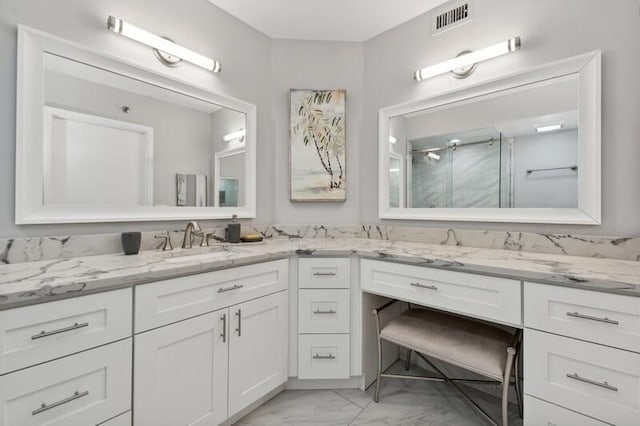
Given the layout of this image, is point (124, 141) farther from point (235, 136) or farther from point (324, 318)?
point (324, 318)

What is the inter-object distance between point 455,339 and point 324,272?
0.74 meters

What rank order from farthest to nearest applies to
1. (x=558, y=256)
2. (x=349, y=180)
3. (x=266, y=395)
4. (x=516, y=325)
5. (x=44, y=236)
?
(x=349, y=180)
(x=266, y=395)
(x=558, y=256)
(x=44, y=236)
(x=516, y=325)

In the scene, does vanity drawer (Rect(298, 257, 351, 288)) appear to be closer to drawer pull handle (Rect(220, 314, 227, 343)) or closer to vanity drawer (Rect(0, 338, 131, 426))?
drawer pull handle (Rect(220, 314, 227, 343))

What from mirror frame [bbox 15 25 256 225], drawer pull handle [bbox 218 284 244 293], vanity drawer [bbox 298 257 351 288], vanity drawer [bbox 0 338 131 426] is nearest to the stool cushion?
vanity drawer [bbox 298 257 351 288]

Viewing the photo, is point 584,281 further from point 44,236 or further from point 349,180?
point 44,236

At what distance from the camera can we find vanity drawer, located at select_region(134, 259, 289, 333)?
107 centimetres

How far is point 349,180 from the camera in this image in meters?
2.30

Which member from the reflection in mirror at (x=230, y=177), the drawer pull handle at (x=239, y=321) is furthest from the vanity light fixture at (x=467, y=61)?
the drawer pull handle at (x=239, y=321)

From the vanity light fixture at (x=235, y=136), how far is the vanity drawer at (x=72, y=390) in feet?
4.50

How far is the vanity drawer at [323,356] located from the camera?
169 cm

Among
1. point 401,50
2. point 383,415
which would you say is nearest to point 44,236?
point 383,415

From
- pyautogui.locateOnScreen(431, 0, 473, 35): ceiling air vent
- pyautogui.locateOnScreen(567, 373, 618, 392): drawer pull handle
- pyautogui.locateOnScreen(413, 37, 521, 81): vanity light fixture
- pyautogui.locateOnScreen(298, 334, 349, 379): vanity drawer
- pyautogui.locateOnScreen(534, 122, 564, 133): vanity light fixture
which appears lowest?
pyautogui.locateOnScreen(298, 334, 349, 379): vanity drawer

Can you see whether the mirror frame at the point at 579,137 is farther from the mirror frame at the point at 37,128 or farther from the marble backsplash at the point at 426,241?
the mirror frame at the point at 37,128

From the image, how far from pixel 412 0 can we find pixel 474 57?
1.90 feet
